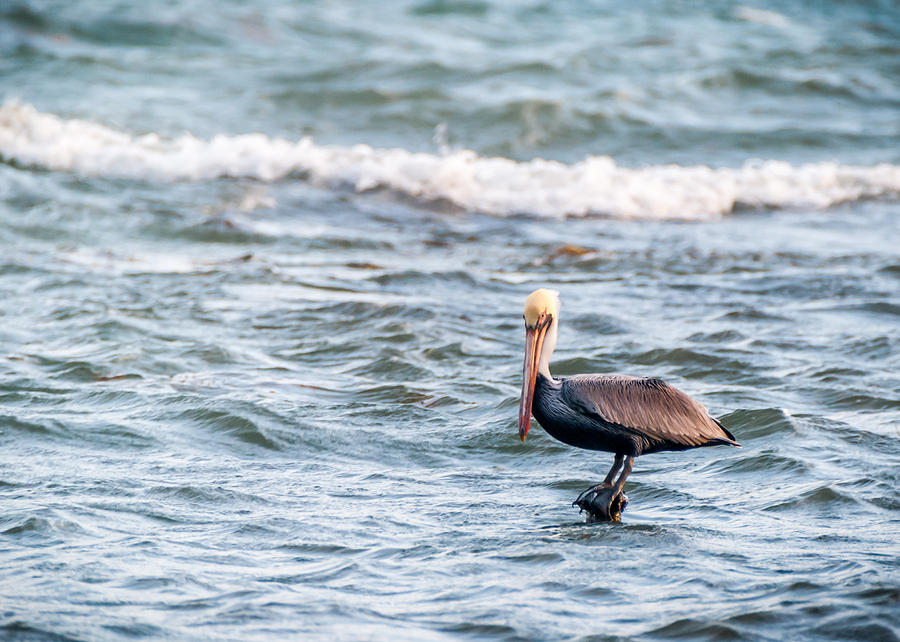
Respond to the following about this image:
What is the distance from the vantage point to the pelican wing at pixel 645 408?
4.54 m

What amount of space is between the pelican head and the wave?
7.12 metres

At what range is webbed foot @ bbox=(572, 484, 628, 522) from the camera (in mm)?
4602

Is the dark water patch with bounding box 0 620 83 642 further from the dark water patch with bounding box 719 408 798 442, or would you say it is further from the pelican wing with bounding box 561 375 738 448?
the dark water patch with bounding box 719 408 798 442

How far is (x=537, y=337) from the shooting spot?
479 centimetres

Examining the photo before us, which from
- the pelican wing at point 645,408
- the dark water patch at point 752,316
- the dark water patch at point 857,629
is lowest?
the dark water patch at point 857,629

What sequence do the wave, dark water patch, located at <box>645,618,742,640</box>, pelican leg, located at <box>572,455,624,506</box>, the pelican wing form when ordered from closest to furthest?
dark water patch, located at <box>645,618,742,640</box>
the pelican wing
pelican leg, located at <box>572,455,624,506</box>
the wave

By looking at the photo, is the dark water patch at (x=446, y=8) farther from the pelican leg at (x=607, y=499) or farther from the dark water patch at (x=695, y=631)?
the dark water patch at (x=695, y=631)

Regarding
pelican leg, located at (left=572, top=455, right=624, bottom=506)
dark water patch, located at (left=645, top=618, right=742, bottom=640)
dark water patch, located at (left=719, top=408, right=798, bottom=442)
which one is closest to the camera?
dark water patch, located at (left=645, top=618, right=742, bottom=640)

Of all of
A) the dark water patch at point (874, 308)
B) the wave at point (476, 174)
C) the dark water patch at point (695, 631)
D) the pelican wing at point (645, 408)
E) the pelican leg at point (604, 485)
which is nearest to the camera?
the dark water patch at point (695, 631)

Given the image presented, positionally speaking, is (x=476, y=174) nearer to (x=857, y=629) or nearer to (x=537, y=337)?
(x=537, y=337)

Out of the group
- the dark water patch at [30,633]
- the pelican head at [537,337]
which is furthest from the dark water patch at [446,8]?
the dark water patch at [30,633]

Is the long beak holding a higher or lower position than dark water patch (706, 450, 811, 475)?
higher

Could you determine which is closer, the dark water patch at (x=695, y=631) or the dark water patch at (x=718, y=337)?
the dark water patch at (x=695, y=631)

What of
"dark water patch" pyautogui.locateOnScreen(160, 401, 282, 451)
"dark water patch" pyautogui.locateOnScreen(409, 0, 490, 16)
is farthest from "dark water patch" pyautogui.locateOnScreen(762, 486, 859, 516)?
"dark water patch" pyautogui.locateOnScreen(409, 0, 490, 16)
